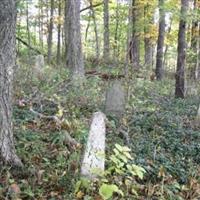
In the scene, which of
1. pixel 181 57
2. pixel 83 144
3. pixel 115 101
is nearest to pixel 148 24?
pixel 181 57

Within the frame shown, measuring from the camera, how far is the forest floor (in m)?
4.84

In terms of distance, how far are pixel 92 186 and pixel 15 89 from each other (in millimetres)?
4689

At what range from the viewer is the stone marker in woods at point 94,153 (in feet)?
16.2

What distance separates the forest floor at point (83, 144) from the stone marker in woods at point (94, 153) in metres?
0.14

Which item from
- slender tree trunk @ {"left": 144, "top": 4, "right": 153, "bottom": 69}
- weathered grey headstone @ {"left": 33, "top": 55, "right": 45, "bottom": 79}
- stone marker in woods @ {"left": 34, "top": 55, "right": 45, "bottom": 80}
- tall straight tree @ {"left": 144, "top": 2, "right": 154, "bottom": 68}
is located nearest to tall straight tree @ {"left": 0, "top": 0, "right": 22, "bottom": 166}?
stone marker in woods @ {"left": 34, "top": 55, "right": 45, "bottom": 80}

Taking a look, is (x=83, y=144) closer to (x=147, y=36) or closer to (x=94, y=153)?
(x=94, y=153)

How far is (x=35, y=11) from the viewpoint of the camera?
32.5 metres

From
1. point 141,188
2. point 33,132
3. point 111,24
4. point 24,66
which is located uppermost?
point 111,24

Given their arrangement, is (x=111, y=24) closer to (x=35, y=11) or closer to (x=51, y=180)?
(x=35, y=11)

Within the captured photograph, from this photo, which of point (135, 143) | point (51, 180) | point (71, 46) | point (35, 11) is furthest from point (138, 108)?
point (35, 11)

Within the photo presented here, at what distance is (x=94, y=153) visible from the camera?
5.05 m

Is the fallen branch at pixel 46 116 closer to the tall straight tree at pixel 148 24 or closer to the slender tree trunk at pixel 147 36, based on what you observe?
the tall straight tree at pixel 148 24

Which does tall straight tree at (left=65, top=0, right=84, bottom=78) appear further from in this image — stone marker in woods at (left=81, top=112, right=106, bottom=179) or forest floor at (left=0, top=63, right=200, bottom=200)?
stone marker in woods at (left=81, top=112, right=106, bottom=179)

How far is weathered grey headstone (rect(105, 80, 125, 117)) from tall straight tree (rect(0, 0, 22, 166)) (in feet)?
13.3
